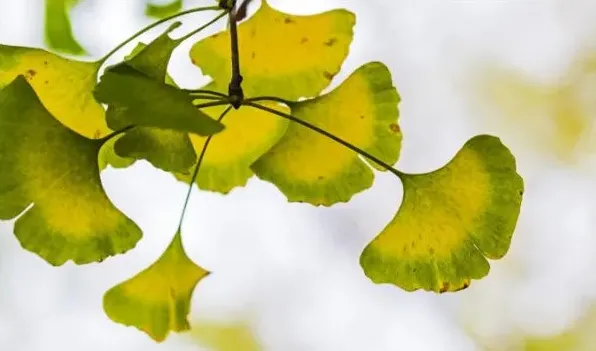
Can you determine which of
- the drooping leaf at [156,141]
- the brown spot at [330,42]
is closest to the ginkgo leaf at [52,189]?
the drooping leaf at [156,141]

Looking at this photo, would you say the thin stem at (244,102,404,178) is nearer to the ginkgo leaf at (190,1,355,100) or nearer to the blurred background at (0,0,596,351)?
the ginkgo leaf at (190,1,355,100)

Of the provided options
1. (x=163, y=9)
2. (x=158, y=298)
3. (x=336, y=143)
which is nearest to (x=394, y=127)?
(x=336, y=143)

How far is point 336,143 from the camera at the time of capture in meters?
0.42

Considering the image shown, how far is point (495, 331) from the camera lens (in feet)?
2.05

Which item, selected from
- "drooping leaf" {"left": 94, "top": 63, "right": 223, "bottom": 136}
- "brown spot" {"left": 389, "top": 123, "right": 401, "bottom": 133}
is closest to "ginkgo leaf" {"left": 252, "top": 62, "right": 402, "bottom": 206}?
"brown spot" {"left": 389, "top": 123, "right": 401, "bottom": 133}

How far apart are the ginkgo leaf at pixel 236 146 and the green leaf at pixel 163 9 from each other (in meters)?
0.15

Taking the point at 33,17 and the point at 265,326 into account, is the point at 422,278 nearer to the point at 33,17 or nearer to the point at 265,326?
the point at 265,326

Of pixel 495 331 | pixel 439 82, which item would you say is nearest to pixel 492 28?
pixel 439 82

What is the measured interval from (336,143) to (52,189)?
134 mm

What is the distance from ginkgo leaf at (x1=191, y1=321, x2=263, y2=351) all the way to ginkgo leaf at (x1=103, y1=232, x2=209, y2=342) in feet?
0.72

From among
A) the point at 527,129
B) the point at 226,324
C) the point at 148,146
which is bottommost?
the point at 226,324

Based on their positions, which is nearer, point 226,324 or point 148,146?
point 148,146

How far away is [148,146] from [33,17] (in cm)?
32

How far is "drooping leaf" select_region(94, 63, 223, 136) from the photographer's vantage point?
30 centimetres
